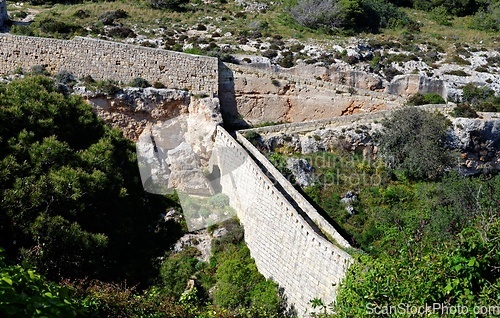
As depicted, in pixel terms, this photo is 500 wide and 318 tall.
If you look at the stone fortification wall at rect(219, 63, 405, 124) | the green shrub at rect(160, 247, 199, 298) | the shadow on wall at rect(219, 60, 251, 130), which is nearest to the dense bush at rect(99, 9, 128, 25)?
the shadow on wall at rect(219, 60, 251, 130)

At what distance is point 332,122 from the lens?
28.4 meters

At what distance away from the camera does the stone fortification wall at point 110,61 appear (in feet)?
91.1

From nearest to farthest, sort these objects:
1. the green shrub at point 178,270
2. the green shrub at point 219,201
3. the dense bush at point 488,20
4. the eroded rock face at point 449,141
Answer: the green shrub at point 178,270
the green shrub at point 219,201
the eroded rock face at point 449,141
the dense bush at point 488,20

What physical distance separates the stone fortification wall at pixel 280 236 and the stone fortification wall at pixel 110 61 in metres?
3.49

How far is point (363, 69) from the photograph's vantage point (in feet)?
110

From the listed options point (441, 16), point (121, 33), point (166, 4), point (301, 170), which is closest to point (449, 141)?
point (301, 170)

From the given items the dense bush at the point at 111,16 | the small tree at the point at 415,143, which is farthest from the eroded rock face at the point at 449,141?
the dense bush at the point at 111,16

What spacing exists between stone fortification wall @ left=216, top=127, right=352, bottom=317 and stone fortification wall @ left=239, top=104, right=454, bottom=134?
99.9 inches

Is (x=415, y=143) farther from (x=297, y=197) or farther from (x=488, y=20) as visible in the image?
(x=488, y=20)

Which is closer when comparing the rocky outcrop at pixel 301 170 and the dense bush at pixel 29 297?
the dense bush at pixel 29 297

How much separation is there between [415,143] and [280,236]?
8.87 metres

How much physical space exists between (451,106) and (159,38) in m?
15.2

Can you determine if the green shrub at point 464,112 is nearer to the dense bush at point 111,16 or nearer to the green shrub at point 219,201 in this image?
the green shrub at point 219,201

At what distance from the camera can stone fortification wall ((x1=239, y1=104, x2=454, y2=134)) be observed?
27.6 m
